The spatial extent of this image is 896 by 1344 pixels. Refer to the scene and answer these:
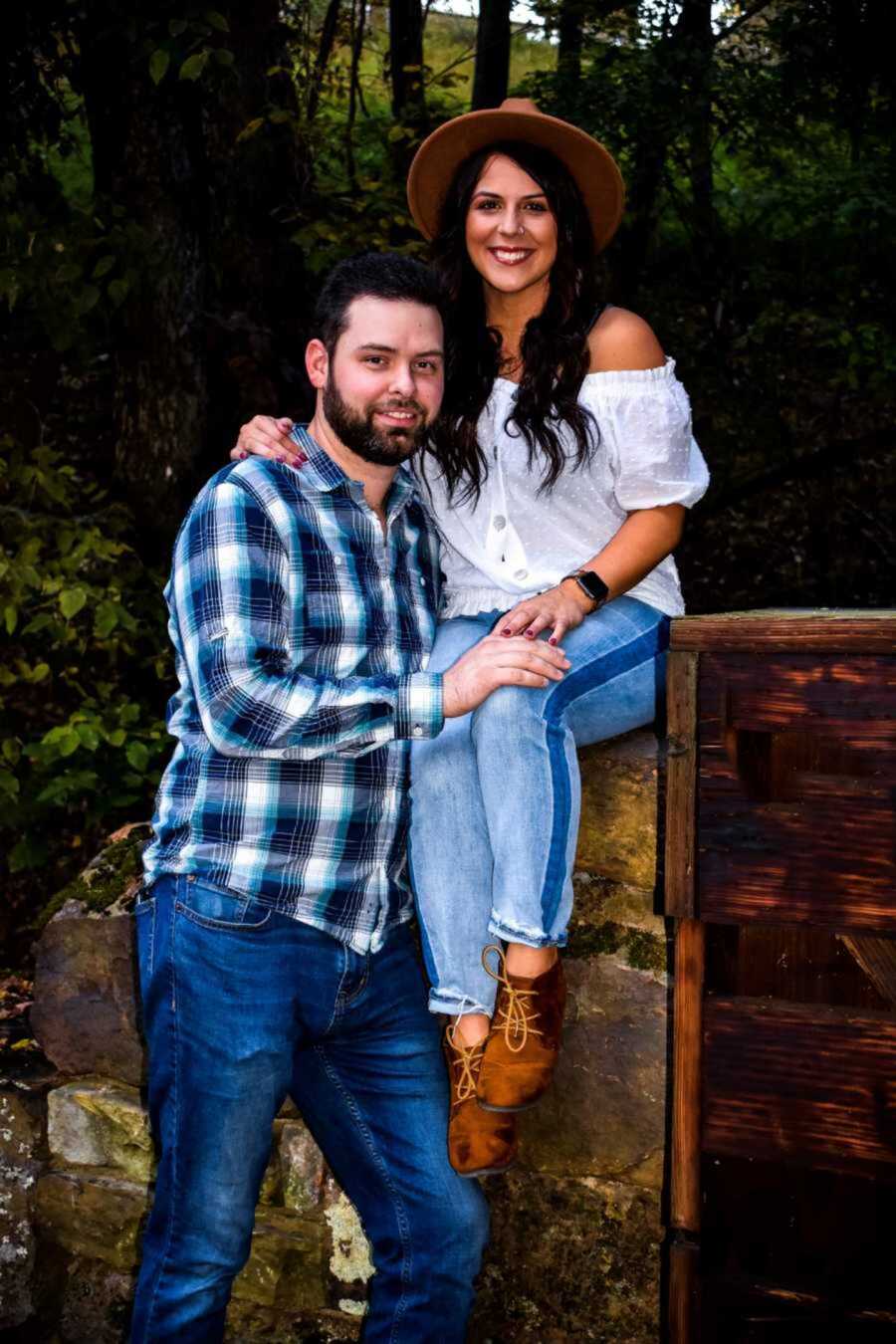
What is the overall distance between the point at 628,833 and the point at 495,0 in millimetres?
5911

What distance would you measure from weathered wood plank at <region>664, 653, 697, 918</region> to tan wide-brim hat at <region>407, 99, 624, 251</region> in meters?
1.36

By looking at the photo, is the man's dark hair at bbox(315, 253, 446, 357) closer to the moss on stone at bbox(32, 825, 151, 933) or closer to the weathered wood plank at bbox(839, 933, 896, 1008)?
the moss on stone at bbox(32, 825, 151, 933)

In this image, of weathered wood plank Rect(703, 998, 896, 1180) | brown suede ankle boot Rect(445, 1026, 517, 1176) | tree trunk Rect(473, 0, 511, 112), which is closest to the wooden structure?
weathered wood plank Rect(703, 998, 896, 1180)

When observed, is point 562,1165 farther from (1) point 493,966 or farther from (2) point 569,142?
(2) point 569,142

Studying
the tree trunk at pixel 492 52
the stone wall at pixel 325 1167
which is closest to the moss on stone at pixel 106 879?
the stone wall at pixel 325 1167

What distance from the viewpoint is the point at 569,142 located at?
9.76ft

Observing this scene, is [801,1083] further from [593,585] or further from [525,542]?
[525,542]

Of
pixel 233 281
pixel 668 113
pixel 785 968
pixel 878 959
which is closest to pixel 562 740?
pixel 785 968

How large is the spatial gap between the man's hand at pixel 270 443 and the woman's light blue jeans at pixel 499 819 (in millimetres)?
542

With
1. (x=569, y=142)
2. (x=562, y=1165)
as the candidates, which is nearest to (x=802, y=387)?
(x=569, y=142)

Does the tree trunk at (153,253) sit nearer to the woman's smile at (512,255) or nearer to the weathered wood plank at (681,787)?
the woman's smile at (512,255)

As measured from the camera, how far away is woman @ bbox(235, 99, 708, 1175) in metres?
2.45

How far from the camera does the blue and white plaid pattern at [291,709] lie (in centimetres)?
242

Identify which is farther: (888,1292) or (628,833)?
(628,833)
